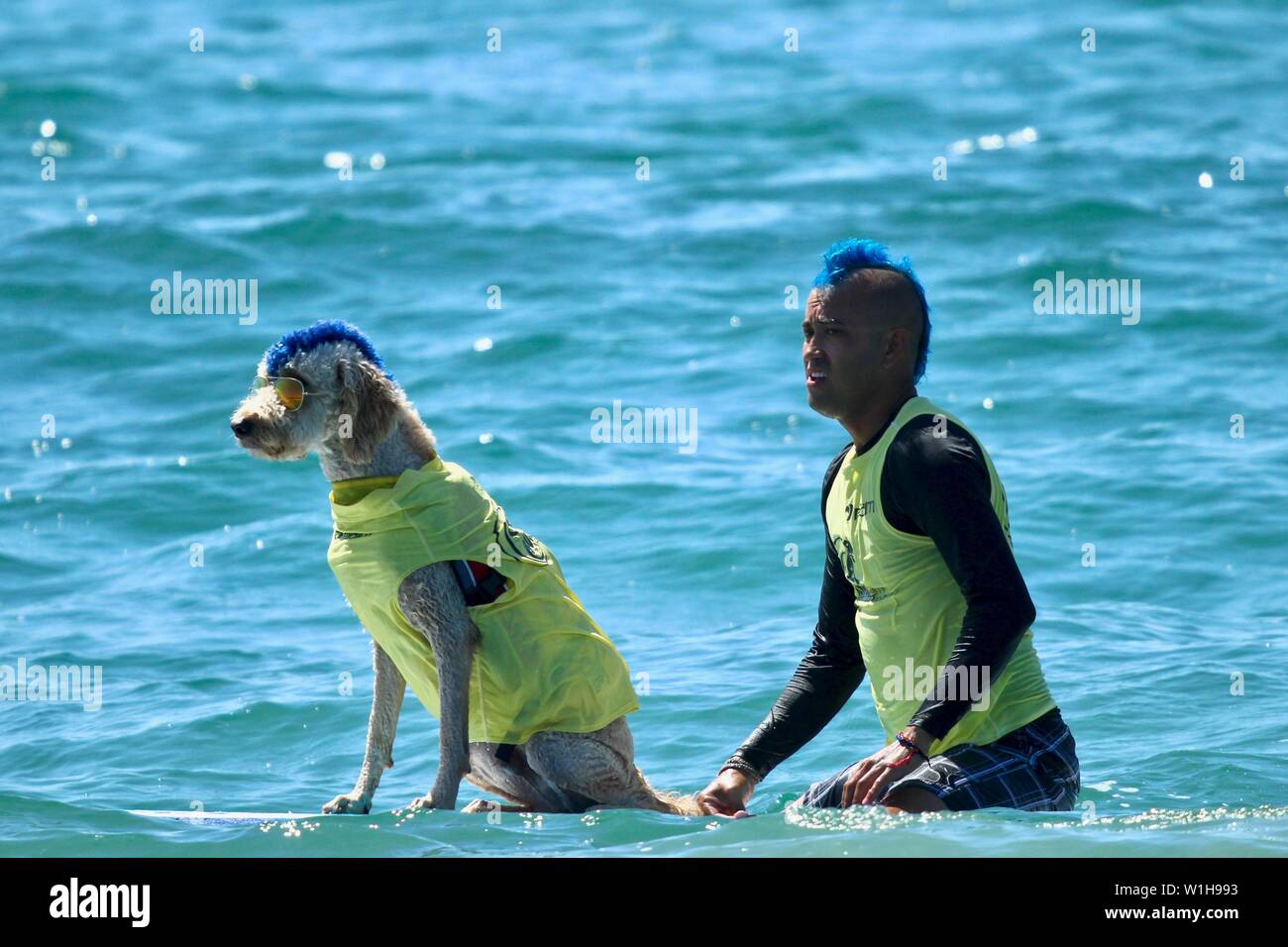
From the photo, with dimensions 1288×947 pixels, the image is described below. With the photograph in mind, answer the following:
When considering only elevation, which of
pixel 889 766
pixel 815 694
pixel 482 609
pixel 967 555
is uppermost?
pixel 967 555

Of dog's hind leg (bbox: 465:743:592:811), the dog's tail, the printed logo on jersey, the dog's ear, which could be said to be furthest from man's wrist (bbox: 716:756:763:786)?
the dog's ear

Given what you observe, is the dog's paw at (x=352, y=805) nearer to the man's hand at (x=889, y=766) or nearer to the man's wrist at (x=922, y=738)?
the man's hand at (x=889, y=766)

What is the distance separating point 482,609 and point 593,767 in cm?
70

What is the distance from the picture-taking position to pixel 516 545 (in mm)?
6242

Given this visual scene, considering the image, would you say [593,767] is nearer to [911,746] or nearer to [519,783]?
[519,783]

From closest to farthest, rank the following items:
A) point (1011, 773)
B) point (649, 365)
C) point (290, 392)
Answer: point (1011, 773), point (290, 392), point (649, 365)

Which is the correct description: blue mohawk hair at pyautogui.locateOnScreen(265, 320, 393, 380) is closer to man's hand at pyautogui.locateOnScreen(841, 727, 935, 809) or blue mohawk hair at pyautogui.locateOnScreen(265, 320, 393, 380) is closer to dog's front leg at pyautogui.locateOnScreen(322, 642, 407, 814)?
dog's front leg at pyautogui.locateOnScreen(322, 642, 407, 814)

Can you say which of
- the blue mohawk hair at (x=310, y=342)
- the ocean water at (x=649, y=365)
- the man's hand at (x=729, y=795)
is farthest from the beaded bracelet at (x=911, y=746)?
the blue mohawk hair at (x=310, y=342)

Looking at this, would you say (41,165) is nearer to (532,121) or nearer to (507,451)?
(532,121)

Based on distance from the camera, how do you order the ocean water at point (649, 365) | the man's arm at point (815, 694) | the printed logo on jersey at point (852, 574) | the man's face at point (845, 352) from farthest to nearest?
1. the ocean water at point (649, 365)
2. the man's arm at point (815, 694)
3. the printed logo on jersey at point (852, 574)
4. the man's face at point (845, 352)

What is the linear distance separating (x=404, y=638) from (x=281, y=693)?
3.03 metres

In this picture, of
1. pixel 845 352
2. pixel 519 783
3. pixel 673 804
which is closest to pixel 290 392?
pixel 519 783

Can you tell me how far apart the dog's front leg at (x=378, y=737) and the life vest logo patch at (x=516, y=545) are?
621 mm

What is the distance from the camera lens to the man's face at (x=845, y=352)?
5812 millimetres
